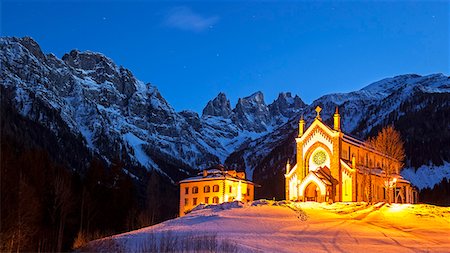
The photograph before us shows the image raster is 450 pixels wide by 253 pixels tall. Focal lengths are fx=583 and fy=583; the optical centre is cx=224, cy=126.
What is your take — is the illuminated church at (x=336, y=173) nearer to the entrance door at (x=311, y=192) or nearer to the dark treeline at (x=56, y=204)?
the entrance door at (x=311, y=192)

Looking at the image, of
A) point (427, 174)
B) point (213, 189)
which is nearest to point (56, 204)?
point (213, 189)

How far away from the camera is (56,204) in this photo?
71.9m

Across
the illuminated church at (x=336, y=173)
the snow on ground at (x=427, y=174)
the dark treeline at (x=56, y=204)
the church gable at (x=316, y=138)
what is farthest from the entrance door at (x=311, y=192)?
the snow on ground at (x=427, y=174)

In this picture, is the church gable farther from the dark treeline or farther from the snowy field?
the dark treeline

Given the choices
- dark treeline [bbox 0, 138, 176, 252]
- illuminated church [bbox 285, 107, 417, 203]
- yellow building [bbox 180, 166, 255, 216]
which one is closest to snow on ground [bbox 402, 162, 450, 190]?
yellow building [bbox 180, 166, 255, 216]

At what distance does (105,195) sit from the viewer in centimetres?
8556

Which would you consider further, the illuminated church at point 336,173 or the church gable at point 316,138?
the church gable at point 316,138

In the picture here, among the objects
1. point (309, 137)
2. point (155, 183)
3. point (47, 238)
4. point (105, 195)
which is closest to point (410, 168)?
point (155, 183)

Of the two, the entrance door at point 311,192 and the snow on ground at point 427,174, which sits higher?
the snow on ground at point 427,174

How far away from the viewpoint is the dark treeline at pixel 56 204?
57250mm

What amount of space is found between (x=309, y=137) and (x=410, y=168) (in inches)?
4599

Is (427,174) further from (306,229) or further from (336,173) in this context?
(306,229)

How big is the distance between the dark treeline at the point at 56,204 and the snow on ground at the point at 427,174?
400 feet

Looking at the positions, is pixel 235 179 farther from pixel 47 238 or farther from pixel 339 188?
pixel 47 238
